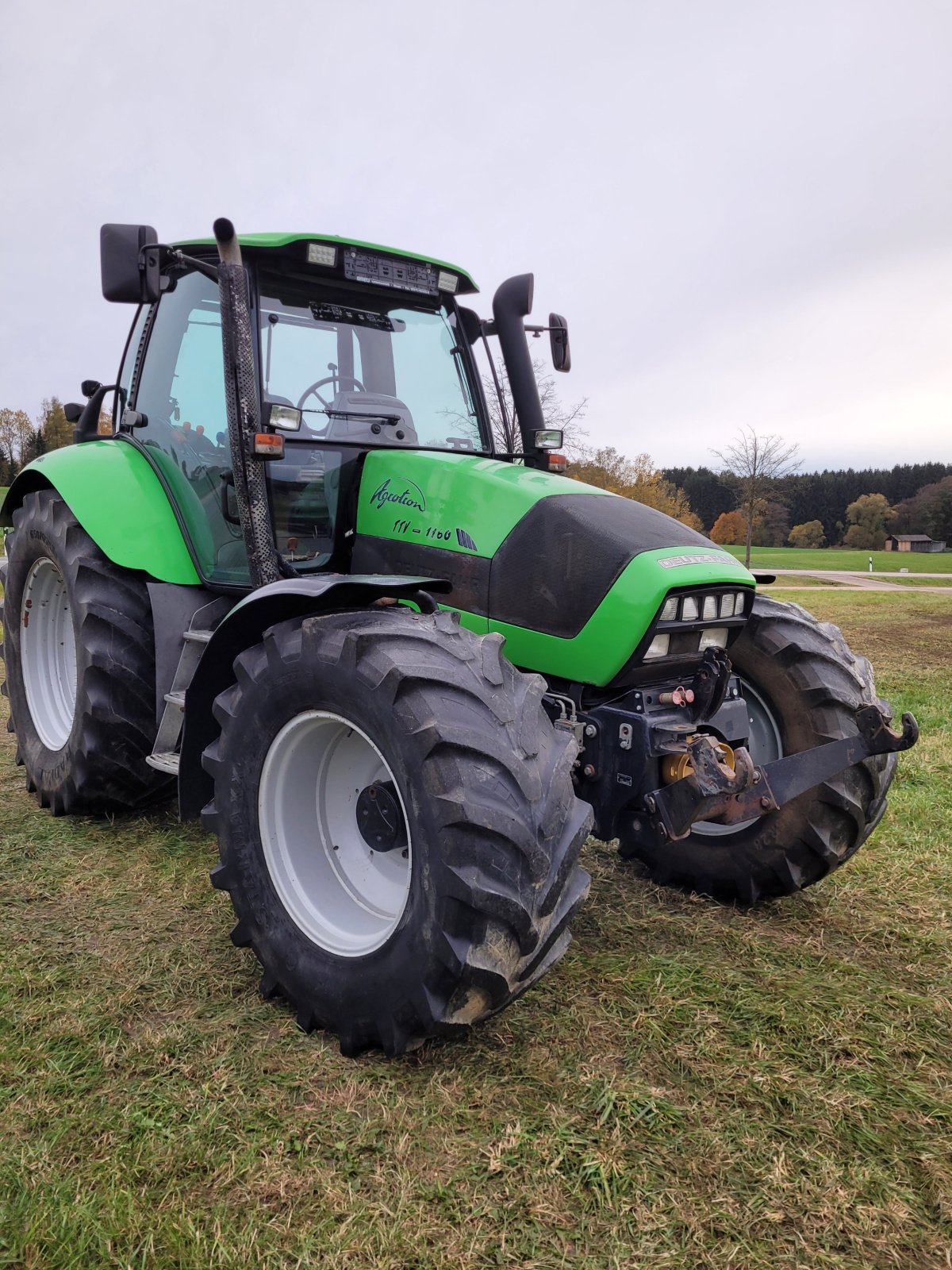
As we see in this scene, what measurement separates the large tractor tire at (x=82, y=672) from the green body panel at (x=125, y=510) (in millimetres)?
144

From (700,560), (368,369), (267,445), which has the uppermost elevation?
(368,369)

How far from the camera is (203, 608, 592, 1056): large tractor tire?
215 cm

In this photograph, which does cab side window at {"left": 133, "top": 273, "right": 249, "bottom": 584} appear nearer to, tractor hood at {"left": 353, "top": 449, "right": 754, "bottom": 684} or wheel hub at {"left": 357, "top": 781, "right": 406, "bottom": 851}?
tractor hood at {"left": 353, "top": 449, "right": 754, "bottom": 684}

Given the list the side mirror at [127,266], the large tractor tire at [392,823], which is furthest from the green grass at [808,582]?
the large tractor tire at [392,823]

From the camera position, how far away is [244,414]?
322 centimetres

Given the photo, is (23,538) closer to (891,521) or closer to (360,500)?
(360,500)

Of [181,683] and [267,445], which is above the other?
[267,445]

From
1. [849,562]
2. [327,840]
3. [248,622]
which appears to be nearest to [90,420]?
[248,622]

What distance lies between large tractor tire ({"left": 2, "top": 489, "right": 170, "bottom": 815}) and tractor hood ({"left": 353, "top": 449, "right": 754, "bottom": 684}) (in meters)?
1.26

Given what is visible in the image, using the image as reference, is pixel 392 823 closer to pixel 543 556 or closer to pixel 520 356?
pixel 543 556

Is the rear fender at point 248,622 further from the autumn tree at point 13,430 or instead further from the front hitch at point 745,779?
the autumn tree at point 13,430

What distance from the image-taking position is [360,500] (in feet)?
11.5

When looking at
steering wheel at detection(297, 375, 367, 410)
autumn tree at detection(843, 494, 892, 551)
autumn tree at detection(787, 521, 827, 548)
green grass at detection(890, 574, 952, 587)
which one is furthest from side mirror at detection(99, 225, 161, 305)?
autumn tree at detection(787, 521, 827, 548)

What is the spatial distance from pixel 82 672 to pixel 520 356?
7.53 feet
